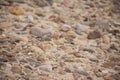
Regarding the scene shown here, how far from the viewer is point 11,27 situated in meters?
2.55

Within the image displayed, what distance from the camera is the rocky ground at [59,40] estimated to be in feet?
6.92

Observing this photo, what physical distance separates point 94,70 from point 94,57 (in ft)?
0.64

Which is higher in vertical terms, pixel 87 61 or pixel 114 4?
pixel 114 4

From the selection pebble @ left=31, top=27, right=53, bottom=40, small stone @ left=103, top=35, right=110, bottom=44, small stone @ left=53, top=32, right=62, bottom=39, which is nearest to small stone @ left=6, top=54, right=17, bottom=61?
pebble @ left=31, top=27, right=53, bottom=40

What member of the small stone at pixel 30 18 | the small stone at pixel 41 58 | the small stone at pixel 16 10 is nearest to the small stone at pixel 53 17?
the small stone at pixel 30 18

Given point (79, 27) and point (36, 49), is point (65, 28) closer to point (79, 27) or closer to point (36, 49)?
point (79, 27)

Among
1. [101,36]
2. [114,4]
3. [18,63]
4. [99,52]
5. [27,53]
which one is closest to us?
[18,63]

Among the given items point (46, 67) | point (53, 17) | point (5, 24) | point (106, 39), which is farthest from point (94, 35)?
point (5, 24)

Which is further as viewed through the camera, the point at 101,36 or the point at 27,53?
the point at 101,36

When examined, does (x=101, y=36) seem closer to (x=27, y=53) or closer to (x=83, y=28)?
(x=83, y=28)

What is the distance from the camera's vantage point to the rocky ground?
2109mm

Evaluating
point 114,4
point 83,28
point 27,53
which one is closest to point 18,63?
point 27,53

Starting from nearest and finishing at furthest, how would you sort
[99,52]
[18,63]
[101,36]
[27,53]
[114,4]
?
1. [18,63]
2. [27,53]
3. [99,52]
4. [101,36]
5. [114,4]

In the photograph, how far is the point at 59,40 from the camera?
253 centimetres
